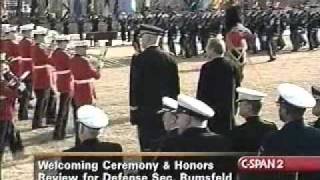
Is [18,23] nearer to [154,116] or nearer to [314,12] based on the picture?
[154,116]

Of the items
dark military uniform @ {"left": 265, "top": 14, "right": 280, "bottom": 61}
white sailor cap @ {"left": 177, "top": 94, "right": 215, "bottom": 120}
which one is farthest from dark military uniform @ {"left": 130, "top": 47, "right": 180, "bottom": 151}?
dark military uniform @ {"left": 265, "top": 14, "right": 280, "bottom": 61}

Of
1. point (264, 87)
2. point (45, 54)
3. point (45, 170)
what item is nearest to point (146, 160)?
point (45, 170)

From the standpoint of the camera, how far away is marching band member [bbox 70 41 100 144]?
7.30m

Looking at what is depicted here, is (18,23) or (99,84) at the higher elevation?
(18,23)

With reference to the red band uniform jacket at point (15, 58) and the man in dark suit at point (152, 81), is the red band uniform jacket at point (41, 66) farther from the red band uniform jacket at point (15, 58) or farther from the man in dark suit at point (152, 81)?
the man in dark suit at point (152, 81)

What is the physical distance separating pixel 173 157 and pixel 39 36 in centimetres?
459

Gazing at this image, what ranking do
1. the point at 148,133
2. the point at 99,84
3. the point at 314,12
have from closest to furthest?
the point at 148,133, the point at 99,84, the point at 314,12

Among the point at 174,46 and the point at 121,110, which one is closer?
the point at 121,110

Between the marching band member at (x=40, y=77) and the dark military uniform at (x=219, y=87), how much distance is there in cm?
289

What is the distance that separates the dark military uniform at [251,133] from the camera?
418 centimetres

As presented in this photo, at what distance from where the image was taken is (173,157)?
3.80 metres

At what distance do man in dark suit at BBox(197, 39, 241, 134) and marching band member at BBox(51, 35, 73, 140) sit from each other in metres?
2.38

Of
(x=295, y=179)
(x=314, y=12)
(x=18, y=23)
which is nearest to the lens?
(x=295, y=179)

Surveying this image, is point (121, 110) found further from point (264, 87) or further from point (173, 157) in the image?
point (173, 157)
